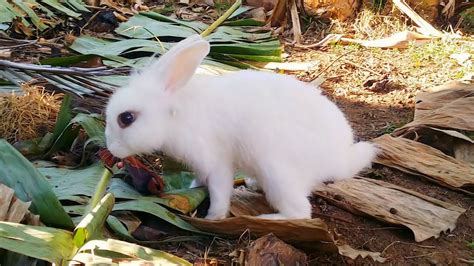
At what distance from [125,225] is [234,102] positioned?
57cm

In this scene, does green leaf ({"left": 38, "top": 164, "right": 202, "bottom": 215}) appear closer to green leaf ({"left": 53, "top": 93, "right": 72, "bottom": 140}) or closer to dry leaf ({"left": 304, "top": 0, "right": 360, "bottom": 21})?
green leaf ({"left": 53, "top": 93, "right": 72, "bottom": 140})

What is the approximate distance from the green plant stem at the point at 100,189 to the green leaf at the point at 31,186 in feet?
0.49

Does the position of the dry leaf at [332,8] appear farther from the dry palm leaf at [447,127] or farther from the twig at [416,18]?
the dry palm leaf at [447,127]

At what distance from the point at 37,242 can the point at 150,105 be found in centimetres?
66

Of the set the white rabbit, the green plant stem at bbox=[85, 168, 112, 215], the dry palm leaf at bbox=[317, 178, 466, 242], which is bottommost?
the dry palm leaf at bbox=[317, 178, 466, 242]

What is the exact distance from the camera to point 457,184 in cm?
285

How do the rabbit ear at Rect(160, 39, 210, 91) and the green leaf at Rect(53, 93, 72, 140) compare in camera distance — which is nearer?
A: the rabbit ear at Rect(160, 39, 210, 91)

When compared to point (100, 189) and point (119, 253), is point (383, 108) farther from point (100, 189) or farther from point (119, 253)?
point (119, 253)

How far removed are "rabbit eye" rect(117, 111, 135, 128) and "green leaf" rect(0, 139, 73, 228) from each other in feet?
1.06

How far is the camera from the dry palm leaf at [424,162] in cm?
288

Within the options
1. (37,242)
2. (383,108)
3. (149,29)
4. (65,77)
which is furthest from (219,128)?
(149,29)

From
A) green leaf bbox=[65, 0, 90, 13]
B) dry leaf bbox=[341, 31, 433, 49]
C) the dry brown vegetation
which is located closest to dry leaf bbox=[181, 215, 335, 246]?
the dry brown vegetation

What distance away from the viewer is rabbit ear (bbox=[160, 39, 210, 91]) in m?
→ 2.19

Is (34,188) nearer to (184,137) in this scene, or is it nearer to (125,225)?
(125,225)
